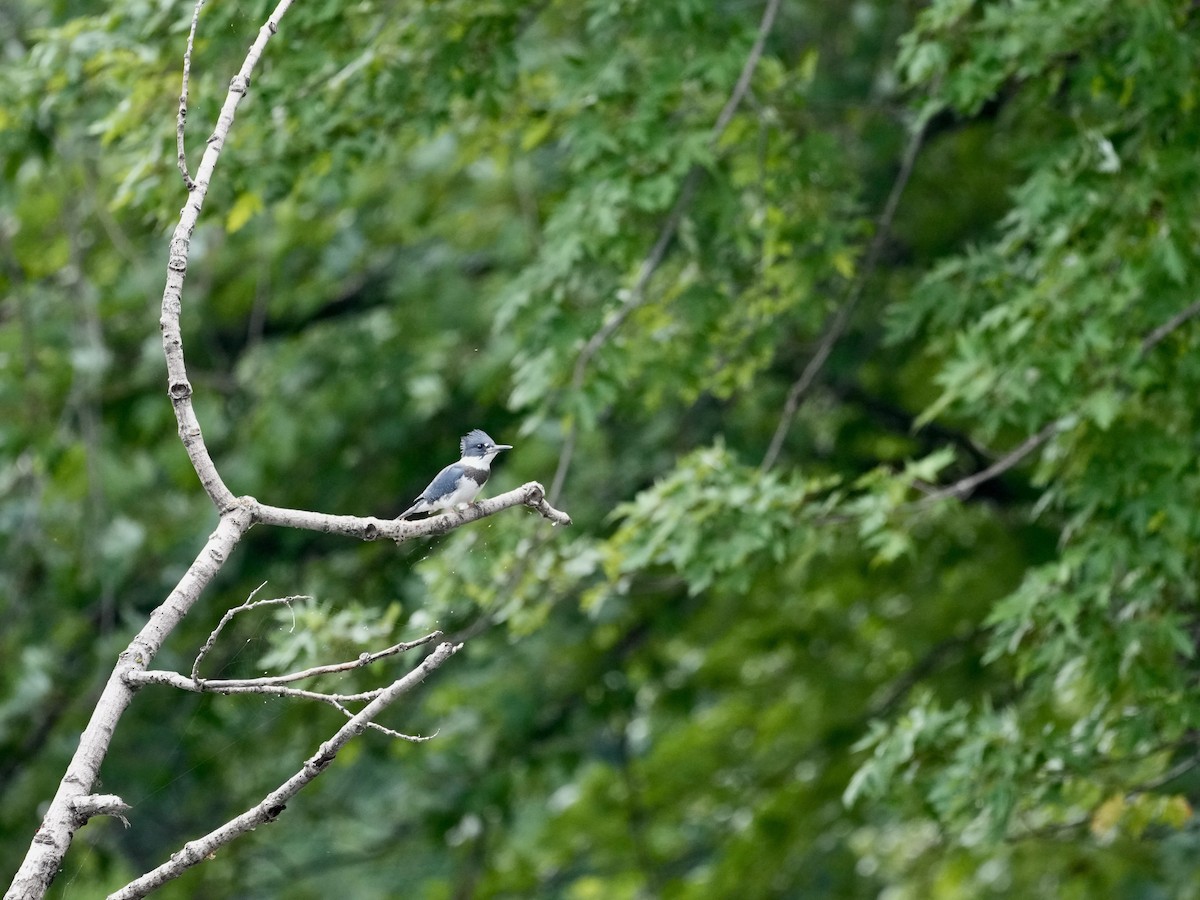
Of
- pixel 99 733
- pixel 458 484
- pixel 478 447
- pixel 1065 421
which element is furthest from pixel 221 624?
pixel 1065 421

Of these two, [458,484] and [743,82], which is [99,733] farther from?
[743,82]

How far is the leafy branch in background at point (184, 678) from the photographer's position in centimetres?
201

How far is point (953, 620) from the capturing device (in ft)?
26.8

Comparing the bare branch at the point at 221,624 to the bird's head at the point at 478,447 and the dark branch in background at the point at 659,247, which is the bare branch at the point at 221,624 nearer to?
the bird's head at the point at 478,447

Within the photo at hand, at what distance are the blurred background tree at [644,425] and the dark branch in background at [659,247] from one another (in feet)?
0.14

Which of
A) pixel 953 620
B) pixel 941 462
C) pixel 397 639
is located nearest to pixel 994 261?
pixel 941 462

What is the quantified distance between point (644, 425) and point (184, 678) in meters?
6.68

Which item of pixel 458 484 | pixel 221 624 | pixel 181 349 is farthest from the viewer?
pixel 458 484

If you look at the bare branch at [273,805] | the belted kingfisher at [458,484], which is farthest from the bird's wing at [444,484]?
the bare branch at [273,805]

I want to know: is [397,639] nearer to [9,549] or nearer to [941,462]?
[941,462]

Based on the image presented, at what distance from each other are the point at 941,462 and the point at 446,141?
412 centimetres

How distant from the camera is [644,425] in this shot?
8.70 metres

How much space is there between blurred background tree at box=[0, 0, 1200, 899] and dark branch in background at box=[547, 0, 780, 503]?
42 mm

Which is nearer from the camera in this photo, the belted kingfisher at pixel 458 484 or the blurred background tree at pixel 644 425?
the belted kingfisher at pixel 458 484
